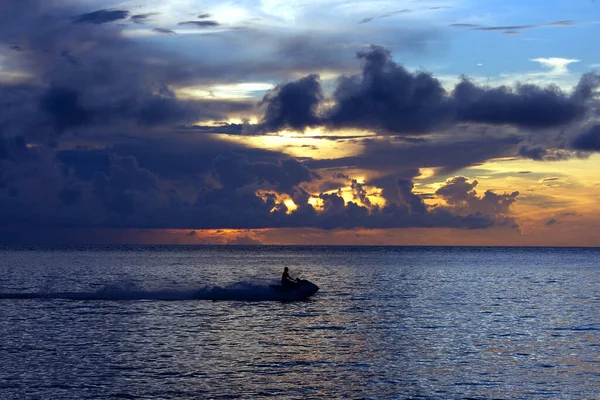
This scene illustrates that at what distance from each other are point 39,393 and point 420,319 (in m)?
34.8

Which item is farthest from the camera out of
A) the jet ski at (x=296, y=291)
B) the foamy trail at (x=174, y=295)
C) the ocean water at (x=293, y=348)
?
the jet ski at (x=296, y=291)

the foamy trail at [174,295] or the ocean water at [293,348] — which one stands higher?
the ocean water at [293,348]

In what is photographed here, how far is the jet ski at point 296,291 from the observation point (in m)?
74.0

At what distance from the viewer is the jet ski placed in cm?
7400

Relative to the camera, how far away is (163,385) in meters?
31.9

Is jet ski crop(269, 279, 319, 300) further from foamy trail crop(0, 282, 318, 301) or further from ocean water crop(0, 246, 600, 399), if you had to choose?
ocean water crop(0, 246, 600, 399)

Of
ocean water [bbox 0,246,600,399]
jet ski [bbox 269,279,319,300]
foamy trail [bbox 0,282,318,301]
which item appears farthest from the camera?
jet ski [bbox 269,279,319,300]

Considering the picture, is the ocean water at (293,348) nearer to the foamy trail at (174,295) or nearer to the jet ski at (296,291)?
the foamy trail at (174,295)

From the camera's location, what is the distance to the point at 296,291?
74.1 metres

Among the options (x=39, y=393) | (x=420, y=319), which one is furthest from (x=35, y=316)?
(x=420, y=319)

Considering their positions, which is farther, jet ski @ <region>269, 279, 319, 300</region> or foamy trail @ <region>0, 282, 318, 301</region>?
jet ski @ <region>269, 279, 319, 300</region>

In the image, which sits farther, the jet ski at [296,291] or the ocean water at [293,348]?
the jet ski at [296,291]

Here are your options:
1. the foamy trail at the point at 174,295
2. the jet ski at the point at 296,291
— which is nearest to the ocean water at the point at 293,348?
the foamy trail at the point at 174,295

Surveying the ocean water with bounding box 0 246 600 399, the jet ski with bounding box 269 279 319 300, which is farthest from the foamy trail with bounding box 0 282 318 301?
the ocean water with bounding box 0 246 600 399
